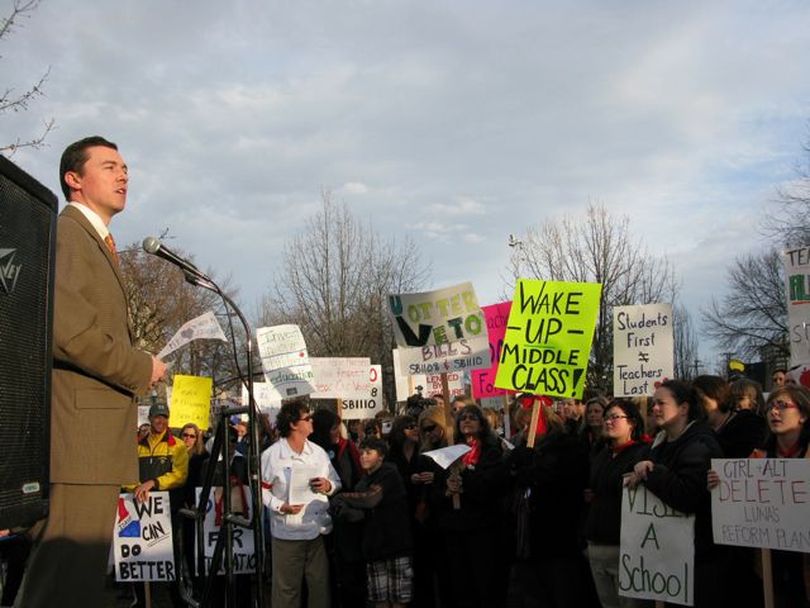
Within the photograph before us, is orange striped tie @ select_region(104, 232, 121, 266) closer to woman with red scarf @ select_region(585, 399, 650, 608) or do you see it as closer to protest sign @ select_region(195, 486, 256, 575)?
woman with red scarf @ select_region(585, 399, 650, 608)

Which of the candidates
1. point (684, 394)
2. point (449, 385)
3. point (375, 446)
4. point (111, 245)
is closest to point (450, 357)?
point (375, 446)

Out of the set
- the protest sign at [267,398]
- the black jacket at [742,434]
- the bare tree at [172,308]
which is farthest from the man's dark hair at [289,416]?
the bare tree at [172,308]

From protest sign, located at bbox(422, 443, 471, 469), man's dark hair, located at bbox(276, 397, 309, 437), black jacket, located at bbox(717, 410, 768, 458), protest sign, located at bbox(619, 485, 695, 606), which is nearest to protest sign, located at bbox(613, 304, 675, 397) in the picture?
protest sign, located at bbox(422, 443, 471, 469)

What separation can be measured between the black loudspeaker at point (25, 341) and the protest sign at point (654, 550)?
4618mm

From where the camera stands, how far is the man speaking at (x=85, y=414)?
10.2 ft

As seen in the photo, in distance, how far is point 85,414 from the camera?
3.25 meters

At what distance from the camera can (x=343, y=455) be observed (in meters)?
9.43

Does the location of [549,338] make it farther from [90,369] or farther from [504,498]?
[90,369]

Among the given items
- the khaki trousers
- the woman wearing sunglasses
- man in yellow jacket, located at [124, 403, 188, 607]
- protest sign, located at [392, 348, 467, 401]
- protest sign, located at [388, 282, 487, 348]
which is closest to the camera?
the khaki trousers

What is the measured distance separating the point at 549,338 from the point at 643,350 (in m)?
2.42

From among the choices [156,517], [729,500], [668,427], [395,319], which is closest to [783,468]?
[729,500]

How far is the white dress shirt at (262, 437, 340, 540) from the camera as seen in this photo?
8336 mm

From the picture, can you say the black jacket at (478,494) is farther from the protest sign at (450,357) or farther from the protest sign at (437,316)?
the protest sign at (437,316)

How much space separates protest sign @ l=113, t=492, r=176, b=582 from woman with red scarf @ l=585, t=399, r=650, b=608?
4.71 m
